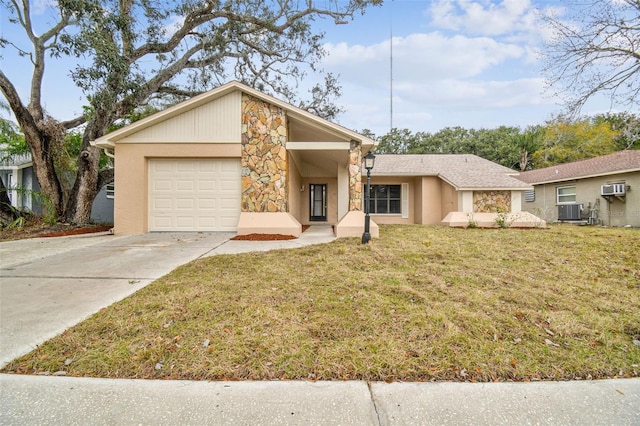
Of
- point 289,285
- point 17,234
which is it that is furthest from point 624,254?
point 17,234

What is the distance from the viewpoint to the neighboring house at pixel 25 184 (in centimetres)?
1305

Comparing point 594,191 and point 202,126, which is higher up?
point 202,126

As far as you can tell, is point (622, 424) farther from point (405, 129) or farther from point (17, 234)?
point (405, 129)

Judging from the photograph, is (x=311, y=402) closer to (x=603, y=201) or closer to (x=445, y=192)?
(x=445, y=192)

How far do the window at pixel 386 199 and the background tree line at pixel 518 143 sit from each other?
48.8 feet

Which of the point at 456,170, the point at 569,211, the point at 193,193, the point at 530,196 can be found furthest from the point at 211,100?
the point at 530,196

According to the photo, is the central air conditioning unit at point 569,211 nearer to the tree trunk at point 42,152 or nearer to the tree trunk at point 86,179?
the tree trunk at point 86,179

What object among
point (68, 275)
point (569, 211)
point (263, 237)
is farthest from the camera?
point (569, 211)

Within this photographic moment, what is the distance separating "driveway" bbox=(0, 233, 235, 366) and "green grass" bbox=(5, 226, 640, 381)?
353mm

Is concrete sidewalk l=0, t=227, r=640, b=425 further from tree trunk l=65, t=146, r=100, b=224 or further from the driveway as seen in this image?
tree trunk l=65, t=146, r=100, b=224

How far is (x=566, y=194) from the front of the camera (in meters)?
16.4

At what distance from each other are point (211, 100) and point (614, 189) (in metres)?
18.0

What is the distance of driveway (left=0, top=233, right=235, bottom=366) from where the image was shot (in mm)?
2996

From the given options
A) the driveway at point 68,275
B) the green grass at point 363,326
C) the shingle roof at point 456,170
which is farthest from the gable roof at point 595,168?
the driveway at point 68,275
